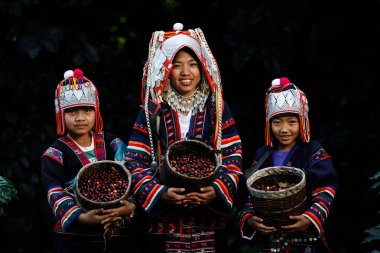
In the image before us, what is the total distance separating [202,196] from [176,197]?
0.16m

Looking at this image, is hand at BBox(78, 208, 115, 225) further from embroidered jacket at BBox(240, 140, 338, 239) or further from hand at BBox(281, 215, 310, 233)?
hand at BBox(281, 215, 310, 233)

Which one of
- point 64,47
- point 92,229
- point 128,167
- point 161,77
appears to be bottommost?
point 92,229

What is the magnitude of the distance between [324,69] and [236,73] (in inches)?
33.9

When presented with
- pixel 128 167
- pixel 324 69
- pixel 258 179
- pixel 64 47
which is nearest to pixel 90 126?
pixel 128 167

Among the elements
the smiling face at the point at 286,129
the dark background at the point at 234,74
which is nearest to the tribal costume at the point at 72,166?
the smiling face at the point at 286,129

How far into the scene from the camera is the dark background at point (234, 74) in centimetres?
707

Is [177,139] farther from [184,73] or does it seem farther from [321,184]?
[321,184]

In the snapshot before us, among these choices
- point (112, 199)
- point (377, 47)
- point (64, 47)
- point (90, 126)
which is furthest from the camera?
point (64, 47)

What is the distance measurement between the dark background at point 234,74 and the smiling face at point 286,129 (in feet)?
4.93

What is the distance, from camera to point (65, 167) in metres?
5.60

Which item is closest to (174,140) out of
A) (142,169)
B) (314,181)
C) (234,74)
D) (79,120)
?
(142,169)

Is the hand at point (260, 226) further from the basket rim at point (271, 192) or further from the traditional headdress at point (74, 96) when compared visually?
the traditional headdress at point (74, 96)

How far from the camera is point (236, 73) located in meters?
7.75

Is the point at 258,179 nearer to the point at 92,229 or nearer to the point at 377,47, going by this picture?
the point at 92,229
